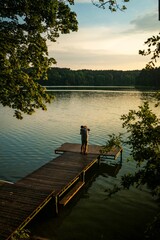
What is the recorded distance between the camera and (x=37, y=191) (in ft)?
44.9

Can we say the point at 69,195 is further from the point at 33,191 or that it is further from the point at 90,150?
the point at 90,150

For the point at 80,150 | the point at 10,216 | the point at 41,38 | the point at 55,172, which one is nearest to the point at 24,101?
the point at 41,38

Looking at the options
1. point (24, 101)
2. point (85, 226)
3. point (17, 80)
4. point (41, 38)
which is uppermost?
point (41, 38)

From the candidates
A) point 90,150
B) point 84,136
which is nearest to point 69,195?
point 84,136

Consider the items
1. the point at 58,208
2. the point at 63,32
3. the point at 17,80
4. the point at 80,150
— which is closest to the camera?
the point at 17,80

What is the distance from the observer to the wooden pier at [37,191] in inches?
431

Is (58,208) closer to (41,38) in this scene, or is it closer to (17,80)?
(17,80)

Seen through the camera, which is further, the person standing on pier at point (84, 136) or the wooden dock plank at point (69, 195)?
the person standing on pier at point (84, 136)

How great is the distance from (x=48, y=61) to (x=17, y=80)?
1630mm

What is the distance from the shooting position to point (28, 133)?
109 ft

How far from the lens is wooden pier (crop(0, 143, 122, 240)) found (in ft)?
35.9

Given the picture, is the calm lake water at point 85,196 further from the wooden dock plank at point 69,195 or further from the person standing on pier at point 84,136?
the person standing on pier at point 84,136

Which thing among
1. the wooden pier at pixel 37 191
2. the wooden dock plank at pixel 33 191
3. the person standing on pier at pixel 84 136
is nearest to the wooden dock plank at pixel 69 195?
the wooden pier at pixel 37 191

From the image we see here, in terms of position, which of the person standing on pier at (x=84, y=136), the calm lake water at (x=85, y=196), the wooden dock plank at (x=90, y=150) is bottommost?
the calm lake water at (x=85, y=196)
